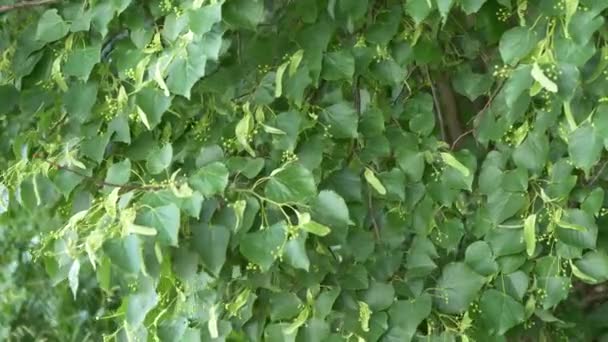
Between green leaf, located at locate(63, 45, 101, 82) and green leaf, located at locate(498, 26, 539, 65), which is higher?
green leaf, located at locate(498, 26, 539, 65)

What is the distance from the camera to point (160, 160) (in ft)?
4.15

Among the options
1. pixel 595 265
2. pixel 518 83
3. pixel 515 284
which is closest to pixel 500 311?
pixel 515 284

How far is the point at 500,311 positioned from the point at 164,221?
534 millimetres

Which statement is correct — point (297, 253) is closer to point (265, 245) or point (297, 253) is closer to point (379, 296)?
point (265, 245)

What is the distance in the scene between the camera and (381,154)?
1.37 m

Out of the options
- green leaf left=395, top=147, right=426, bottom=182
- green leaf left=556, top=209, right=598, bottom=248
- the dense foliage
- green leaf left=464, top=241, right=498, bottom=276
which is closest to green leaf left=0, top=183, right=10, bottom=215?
the dense foliage

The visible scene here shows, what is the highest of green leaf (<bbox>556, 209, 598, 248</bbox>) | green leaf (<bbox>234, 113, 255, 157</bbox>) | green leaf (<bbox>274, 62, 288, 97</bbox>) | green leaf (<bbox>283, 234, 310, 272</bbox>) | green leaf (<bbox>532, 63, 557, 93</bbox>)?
green leaf (<bbox>532, 63, 557, 93</bbox>)

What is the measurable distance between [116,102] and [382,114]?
0.39 m

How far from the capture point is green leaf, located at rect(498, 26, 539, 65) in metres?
1.21

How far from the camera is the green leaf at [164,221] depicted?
111cm

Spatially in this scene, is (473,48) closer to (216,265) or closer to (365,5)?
(365,5)

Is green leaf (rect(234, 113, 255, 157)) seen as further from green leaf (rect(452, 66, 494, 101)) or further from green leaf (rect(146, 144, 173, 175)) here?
green leaf (rect(452, 66, 494, 101))

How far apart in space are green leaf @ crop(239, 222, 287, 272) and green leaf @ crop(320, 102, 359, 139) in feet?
0.64

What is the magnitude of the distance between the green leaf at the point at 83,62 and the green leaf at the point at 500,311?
659 mm
